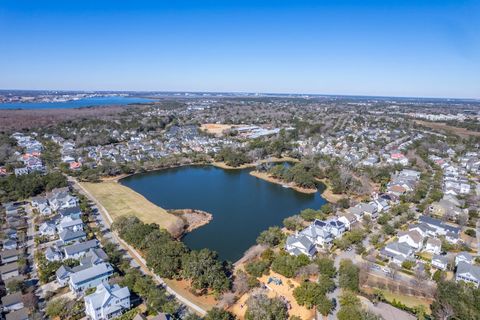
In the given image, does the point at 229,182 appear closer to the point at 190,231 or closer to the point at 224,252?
the point at 190,231

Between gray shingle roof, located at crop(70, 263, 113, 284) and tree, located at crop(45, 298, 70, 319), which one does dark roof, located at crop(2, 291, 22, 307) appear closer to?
tree, located at crop(45, 298, 70, 319)

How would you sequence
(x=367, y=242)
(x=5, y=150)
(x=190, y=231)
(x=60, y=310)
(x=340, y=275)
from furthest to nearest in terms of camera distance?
1. (x=5, y=150)
2. (x=190, y=231)
3. (x=367, y=242)
4. (x=340, y=275)
5. (x=60, y=310)

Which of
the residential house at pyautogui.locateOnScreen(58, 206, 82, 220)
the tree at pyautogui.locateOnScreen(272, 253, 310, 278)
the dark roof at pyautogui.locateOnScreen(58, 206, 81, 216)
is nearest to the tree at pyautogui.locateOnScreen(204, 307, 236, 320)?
the tree at pyautogui.locateOnScreen(272, 253, 310, 278)

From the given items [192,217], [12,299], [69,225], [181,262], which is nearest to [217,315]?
[181,262]

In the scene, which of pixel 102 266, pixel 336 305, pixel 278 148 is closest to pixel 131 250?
pixel 102 266

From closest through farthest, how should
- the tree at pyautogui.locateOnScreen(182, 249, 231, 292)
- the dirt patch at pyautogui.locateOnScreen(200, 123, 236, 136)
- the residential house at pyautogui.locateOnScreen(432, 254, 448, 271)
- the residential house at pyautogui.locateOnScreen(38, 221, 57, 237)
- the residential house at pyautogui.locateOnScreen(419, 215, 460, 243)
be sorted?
1. the tree at pyautogui.locateOnScreen(182, 249, 231, 292)
2. the residential house at pyautogui.locateOnScreen(432, 254, 448, 271)
3. the residential house at pyautogui.locateOnScreen(419, 215, 460, 243)
4. the residential house at pyautogui.locateOnScreen(38, 221, 57, 237)
5. the dirt patch at pyautogui.locateOnScreen(200, 123, 236, 136)

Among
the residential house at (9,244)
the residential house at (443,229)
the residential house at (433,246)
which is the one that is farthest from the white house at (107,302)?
the residential house at (443,229)

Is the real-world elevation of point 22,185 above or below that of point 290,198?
above
